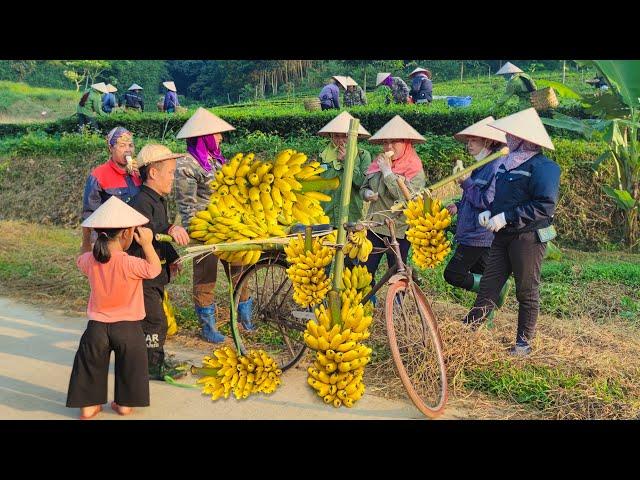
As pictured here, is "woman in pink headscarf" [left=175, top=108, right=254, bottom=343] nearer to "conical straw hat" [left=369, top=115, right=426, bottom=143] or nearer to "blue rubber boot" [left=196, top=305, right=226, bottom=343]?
"blue rubber boot" [left=196, top=305, right=226, bottom=343]

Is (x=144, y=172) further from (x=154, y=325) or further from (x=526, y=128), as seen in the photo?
(x=526, y=128)

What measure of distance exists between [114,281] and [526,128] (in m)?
2.70

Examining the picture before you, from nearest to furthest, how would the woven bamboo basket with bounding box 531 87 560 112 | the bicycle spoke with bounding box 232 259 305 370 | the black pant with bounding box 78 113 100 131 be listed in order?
the bicycle spoke with bounding box 232 259 305 370, the woven bamboo basket with bounding box 531 87 560 112, the black pant with bounding box 78 113 100 131

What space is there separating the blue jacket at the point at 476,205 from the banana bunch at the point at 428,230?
1.18m

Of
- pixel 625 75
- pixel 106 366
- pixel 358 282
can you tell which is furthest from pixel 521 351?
pixel 625 75

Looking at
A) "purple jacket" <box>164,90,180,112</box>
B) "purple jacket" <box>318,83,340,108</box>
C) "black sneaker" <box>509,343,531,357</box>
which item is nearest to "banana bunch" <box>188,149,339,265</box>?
"black sneaker" <box>509,343,531,357</box>

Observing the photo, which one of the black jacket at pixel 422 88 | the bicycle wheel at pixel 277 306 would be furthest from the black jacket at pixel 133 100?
the bicycle wheel at pixel 277 306

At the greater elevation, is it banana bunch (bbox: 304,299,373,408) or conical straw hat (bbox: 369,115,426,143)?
conical straw hat (bbox: 369,115,426,143)

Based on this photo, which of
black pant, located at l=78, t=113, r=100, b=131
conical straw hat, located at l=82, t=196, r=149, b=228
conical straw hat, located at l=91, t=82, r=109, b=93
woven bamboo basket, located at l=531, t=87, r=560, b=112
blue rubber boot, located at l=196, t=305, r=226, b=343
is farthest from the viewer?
conical straw hat, located at l=91, t=82, r=109, b=93

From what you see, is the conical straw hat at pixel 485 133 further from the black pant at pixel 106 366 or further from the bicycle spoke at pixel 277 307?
the black pant at pixel 106 366

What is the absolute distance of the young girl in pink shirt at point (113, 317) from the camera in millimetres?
3760

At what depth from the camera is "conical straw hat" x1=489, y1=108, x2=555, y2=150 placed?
442 centimetres

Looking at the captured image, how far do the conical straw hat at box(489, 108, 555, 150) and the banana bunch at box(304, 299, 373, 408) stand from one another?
1.66 m

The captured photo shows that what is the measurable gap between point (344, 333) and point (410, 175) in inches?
82.4
